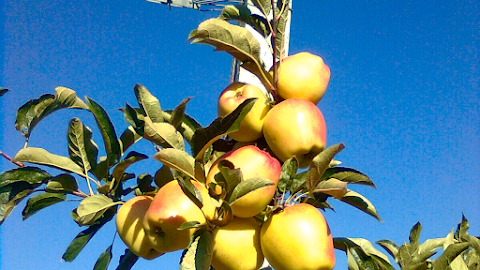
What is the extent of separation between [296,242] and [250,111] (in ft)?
1.15

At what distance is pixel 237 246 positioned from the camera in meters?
1.11

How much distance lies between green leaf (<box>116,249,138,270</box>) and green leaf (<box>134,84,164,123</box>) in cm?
41

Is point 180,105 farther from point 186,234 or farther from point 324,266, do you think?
point 324,266

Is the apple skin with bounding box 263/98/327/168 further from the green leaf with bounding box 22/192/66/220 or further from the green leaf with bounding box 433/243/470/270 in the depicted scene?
the green leaf with bounding box 22/192/66/220

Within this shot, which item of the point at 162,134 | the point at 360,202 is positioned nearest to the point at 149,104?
the point at 162,134

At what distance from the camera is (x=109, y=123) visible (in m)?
1.35

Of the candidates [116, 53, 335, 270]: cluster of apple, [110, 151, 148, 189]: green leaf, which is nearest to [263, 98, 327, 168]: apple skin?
[116, 53, 335, 270]: cluster of apple

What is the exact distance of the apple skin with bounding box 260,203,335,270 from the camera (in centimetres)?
111

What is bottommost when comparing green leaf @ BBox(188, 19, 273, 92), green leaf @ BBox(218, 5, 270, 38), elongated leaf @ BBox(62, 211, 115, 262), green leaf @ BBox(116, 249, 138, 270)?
green leaf @ BBox(116, 249, 138, 270)

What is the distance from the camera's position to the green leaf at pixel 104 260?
4.47 feet

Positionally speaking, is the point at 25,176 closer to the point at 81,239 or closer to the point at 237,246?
the point at 81,239

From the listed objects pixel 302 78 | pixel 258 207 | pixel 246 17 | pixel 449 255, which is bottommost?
pixel 449 255

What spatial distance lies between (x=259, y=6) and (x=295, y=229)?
0.61 metres

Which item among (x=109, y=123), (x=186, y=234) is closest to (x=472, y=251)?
(x=186, y=234)
